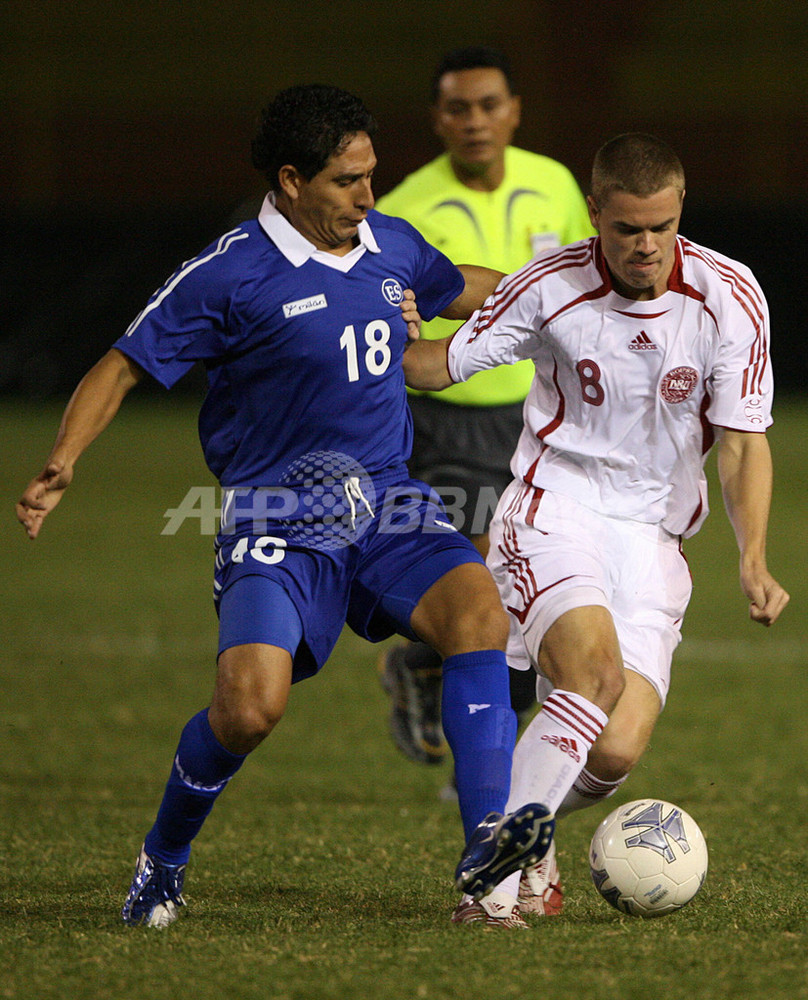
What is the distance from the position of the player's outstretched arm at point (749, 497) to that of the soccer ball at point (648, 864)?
23.5 inches

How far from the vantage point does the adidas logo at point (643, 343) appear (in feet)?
13.1

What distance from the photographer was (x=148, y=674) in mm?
8406

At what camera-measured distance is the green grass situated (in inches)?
120

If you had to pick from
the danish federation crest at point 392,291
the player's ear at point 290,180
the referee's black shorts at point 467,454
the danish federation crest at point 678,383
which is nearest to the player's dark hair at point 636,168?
the danish federation crest at point 678,383

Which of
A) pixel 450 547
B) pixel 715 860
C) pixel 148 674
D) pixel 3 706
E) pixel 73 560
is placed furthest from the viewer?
pixel 73 560

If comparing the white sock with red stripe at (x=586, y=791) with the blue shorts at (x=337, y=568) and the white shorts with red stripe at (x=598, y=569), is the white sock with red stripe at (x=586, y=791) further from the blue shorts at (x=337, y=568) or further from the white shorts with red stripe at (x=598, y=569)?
the blue shorts at (x=337, y=568)

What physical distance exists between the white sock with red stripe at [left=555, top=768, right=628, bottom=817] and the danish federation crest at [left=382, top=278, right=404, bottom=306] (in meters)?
1.34

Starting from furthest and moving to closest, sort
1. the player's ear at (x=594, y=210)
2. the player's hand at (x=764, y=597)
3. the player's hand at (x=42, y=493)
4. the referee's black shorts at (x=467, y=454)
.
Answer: the referee's black shorts at (x=467, y=454), the player's ear at (x=594, y=210), the player's hand at (x=764, y=597), the player's hand at (x=42, y=493)

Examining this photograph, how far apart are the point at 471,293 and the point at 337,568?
1007 millimetres

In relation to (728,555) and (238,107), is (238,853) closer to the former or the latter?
(728,555)

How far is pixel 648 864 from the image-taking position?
3686 mm

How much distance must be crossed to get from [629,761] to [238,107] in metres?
19.6

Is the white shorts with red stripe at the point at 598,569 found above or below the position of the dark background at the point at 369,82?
above

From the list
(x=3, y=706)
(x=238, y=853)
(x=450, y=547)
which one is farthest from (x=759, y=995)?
(x=3, y=706)
